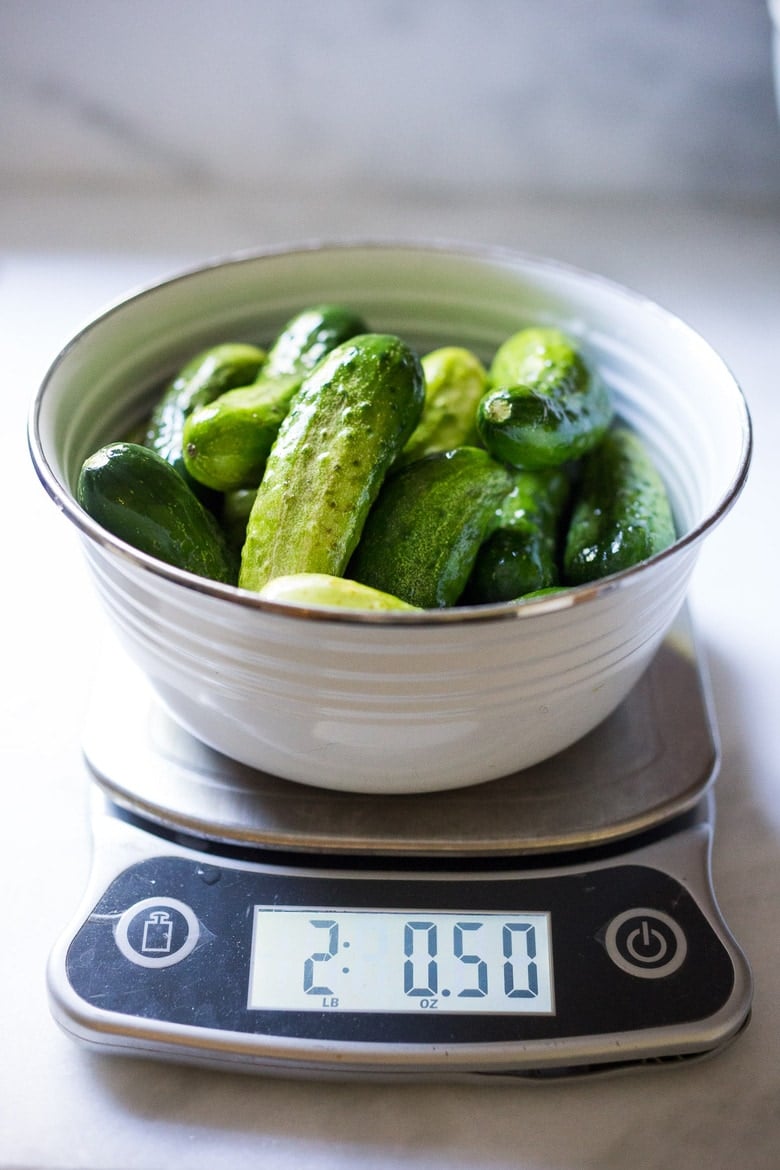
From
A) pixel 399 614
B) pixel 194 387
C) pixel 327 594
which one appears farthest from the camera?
pixel 194 387

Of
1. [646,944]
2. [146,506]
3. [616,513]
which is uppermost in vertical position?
[146,506]

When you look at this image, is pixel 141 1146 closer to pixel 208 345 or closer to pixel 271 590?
pixel 271 590

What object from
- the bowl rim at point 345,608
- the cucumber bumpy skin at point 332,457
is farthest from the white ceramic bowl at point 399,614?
the cucumber bumpy skin at point 332,457

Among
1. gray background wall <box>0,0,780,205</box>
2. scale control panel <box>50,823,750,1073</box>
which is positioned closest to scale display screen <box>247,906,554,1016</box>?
scale control panel <box>50,823,750,1073</box>

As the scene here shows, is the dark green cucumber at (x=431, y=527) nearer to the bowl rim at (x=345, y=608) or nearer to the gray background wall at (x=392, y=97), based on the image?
the bowl rim at (x=345, y=608)

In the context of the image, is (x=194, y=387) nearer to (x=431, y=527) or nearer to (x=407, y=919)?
(x=431, y=527)

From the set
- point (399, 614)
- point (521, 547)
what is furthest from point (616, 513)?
point (399, 614)
